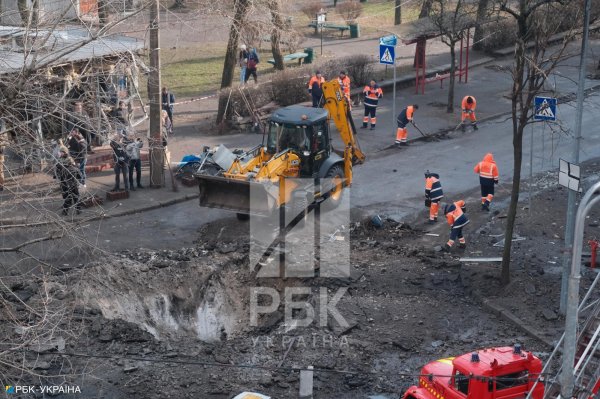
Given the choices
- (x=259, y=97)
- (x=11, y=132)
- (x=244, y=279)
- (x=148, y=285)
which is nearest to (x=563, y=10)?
(x=244, y=279)

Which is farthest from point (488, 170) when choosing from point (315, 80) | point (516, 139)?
point (315, 80)

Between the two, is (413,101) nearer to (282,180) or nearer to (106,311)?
(282,180)

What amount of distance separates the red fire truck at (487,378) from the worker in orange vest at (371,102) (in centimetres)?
1435

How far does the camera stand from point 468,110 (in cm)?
2627

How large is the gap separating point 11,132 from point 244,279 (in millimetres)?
6645

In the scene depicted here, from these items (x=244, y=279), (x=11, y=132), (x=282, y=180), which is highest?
(x=11, y=132)

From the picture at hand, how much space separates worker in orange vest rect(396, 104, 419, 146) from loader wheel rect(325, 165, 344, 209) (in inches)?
168

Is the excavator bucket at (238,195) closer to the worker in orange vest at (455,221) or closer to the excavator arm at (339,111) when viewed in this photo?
the excavator arm at (339,111)

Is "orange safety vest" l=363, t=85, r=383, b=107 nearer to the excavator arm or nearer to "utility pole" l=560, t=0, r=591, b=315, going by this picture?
the excavator arm

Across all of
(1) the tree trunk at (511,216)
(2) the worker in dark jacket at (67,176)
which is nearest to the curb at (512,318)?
(1) the tree trunk at (511,216)

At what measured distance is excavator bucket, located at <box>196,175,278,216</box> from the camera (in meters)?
18.6

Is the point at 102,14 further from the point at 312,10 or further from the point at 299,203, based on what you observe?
the point at 312,10

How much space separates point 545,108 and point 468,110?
902cm

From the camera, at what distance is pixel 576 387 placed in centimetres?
1084
